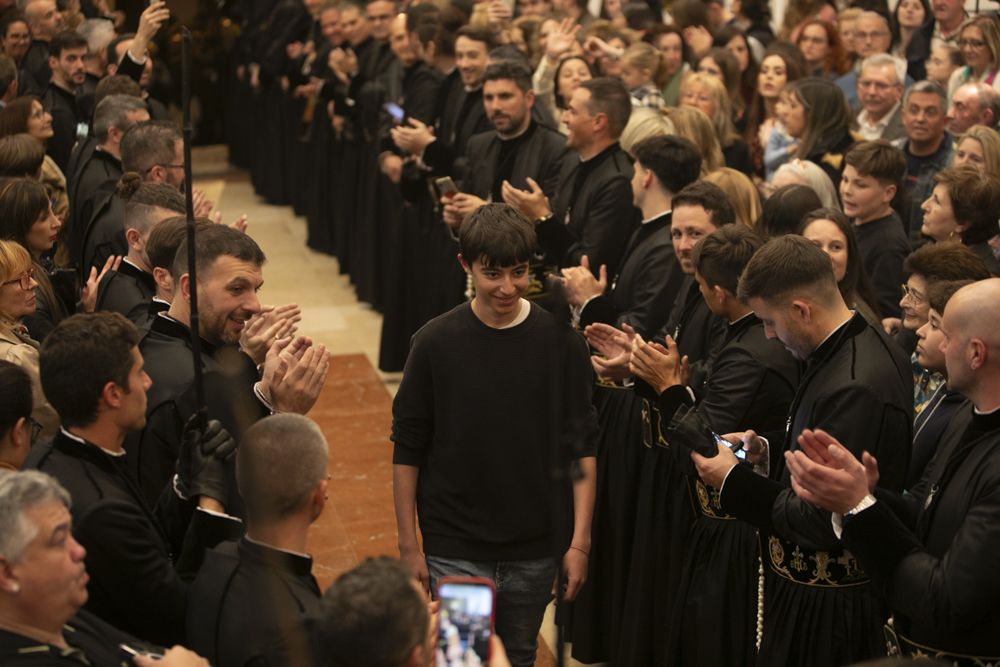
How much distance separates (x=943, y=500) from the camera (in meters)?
3.46

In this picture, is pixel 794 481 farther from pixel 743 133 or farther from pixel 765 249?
pixel 743 133

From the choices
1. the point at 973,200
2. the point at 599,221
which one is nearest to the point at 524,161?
→ the point at 599,221

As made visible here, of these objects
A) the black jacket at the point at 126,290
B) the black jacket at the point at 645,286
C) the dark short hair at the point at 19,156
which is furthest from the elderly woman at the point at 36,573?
the dark short hair at the point at 19,156

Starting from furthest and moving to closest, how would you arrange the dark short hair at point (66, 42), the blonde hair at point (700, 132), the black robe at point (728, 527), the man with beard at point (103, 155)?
the dark short hair at point (66, 42), the man with beard at point (103, 155), the blonde hair at point (700, 132), the black robe at point (728, 527)

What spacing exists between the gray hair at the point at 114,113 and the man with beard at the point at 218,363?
2677mm

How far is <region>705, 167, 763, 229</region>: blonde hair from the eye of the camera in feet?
18.5

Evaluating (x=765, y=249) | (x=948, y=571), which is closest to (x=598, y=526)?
(x=765, y=249)

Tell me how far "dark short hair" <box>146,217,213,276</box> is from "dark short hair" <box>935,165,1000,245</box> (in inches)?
120

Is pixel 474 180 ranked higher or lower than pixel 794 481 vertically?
lower

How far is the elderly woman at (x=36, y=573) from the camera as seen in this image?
2.78m

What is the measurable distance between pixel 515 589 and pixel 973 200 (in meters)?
2.66

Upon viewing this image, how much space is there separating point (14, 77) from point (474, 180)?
9.54 feet

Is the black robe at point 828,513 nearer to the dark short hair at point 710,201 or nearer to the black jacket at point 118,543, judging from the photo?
the dark short hair at point 710,201

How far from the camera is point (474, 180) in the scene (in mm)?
7398
